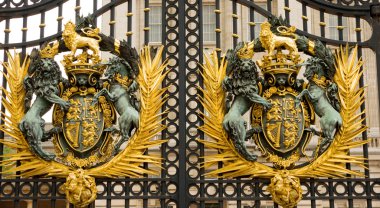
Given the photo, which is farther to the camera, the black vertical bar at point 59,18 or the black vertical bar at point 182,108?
the black vertical bar at point 59,18

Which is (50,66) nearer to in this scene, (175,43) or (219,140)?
(175,43)

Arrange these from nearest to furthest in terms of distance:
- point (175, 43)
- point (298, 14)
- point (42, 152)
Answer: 1. point (42, 152)
2. point (175, 43)
3. point (298, 14)

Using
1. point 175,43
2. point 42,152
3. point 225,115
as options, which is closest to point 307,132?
point 225,115

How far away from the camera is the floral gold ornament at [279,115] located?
829 cm

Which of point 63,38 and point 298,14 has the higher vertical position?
point 298,14

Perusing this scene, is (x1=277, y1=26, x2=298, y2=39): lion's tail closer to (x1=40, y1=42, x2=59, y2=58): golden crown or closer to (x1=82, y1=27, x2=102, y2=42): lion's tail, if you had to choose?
(x1=82, y1=27, x2=102, y2=42): lion's tail

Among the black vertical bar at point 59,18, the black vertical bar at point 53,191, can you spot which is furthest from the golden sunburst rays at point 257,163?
the black vertical bar at point 59,18

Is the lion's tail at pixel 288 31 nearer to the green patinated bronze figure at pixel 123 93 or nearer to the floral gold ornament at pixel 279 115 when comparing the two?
the floral gold ornament at pixel 279 115

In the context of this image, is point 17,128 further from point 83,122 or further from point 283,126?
point 283,126

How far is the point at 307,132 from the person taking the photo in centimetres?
844

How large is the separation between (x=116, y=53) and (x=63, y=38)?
2.36 feet

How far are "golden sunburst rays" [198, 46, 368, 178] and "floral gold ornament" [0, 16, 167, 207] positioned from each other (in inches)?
24.8

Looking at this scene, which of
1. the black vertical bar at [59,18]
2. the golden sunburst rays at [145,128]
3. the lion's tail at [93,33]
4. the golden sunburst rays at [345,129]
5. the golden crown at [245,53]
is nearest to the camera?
the golden sunburst rays at [145,128]

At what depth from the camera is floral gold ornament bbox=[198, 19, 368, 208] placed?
8289mm
